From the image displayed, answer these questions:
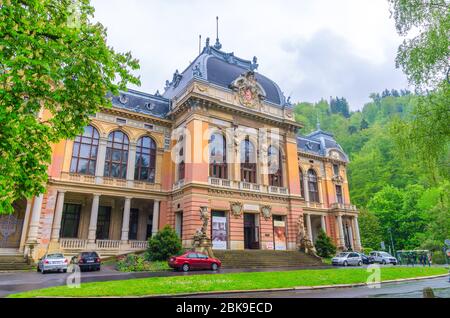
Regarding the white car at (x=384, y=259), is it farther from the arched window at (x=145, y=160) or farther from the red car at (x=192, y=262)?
the arched window at (x=145, y=160)

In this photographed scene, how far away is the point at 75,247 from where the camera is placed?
24531mm

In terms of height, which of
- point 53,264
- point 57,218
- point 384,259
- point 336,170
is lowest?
point 384,259

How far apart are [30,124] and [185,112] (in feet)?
72.7

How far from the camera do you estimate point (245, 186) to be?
29.9m

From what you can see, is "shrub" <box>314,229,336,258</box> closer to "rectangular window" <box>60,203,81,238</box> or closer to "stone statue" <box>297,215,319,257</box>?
"stone statue" <box>297,215,319,257</box>

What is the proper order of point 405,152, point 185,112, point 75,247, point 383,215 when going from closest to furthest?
point 405,152 < point 75,247 < point 185,112 < point 383,215

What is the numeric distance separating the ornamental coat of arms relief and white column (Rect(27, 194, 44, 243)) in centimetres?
2093

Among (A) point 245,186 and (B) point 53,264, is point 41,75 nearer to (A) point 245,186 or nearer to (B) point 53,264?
(B) point 53,264

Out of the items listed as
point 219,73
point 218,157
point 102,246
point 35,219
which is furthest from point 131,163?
point 219,73

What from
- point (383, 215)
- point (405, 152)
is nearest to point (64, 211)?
point (405, 152)

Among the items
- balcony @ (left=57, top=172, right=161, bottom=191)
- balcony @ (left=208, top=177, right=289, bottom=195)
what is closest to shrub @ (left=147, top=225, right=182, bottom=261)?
balcony @ (left=208, top=177, right=289, bottom=195)

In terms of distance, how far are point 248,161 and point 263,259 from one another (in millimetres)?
10541

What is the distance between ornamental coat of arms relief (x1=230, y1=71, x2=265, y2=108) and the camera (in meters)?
31.9
